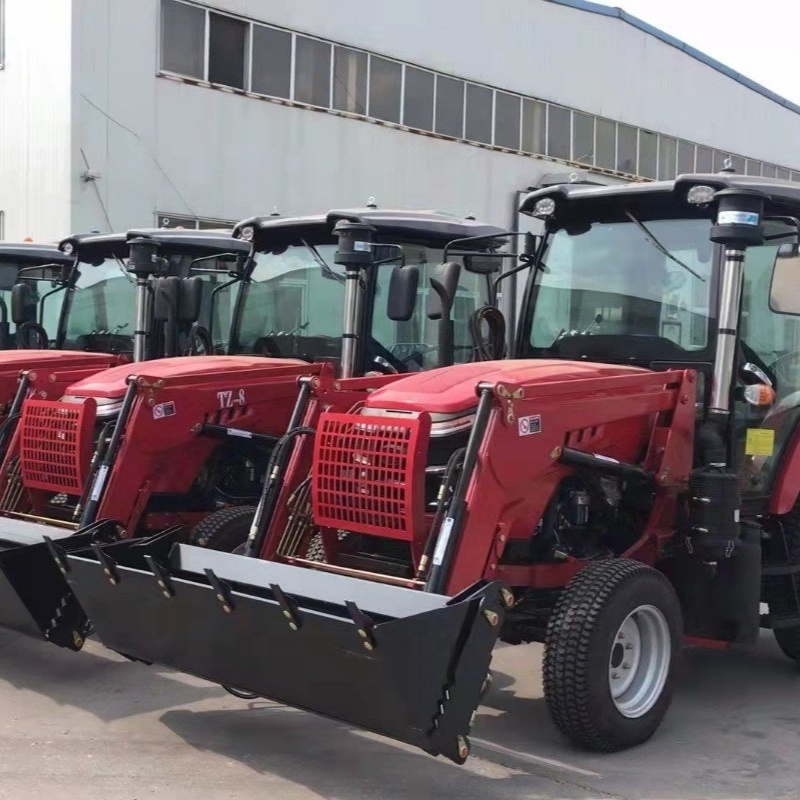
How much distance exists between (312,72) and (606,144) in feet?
23.8

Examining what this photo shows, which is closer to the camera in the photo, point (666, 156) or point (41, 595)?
point (41, 595)

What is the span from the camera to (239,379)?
22.3 feet

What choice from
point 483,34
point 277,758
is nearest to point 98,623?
point 277,758

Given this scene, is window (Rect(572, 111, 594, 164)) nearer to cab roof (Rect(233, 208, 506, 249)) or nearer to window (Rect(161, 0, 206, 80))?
window (Rect(161, 0, 206, 80))

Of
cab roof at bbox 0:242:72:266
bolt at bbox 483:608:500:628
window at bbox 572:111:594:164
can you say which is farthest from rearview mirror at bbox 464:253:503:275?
window at bbox 572:111:594:164

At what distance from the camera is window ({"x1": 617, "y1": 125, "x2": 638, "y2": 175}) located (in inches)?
918

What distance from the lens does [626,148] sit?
925 inches

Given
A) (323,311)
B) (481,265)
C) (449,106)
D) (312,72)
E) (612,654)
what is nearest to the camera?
(612,654)

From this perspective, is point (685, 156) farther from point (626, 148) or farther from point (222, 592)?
point (222, 592)

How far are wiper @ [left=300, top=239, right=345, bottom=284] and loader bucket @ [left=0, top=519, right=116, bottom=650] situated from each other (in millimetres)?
2396

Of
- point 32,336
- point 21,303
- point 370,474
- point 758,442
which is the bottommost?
point 370,474

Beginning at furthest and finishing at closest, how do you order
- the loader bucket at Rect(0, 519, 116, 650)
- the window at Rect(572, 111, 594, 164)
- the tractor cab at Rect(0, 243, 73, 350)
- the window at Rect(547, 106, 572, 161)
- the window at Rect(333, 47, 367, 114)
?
the window at Rect(572, 111, 594, 164)
the window at Rect(547, 106, 572, 161)
the window at Rect(333, 47, 367, 114)
the tractor cab at Rect(0, 243, 73, 350)
the loader bucket at Rect(0, 519, 116, 650)

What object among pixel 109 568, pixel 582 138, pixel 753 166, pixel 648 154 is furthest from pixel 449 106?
pixel 109 568

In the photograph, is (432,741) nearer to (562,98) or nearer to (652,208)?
(652,208)
